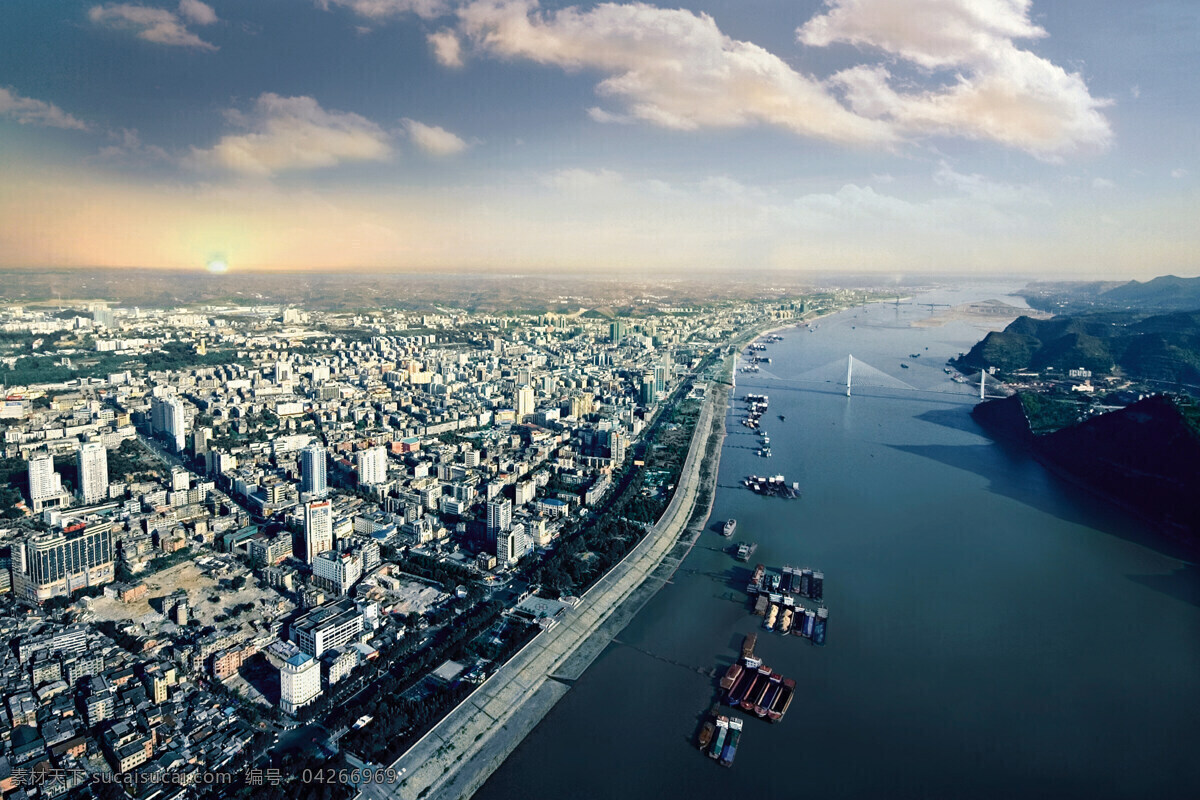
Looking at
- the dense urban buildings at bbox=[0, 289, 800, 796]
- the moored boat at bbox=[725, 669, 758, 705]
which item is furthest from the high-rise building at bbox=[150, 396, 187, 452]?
the moored boat at bbox=[725, 669, 758, 705]

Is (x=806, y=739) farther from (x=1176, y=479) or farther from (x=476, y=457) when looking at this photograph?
(x=1176, y=479)

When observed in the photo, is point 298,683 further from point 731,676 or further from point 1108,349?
point 1108,349

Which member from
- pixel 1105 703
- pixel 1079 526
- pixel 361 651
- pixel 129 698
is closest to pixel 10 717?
pixel 129 698

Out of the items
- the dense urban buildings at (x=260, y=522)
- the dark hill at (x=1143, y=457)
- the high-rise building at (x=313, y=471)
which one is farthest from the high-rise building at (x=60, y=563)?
the dark hill at (x=1143, y=457)

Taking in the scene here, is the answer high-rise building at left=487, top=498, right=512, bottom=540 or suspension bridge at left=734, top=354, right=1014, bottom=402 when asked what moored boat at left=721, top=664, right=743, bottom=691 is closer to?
high-rise building at left=487, top=498, right=512, bottom=540

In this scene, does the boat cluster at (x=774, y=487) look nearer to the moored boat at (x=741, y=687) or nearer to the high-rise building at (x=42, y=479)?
the moored boat at (x=741, y=687)
